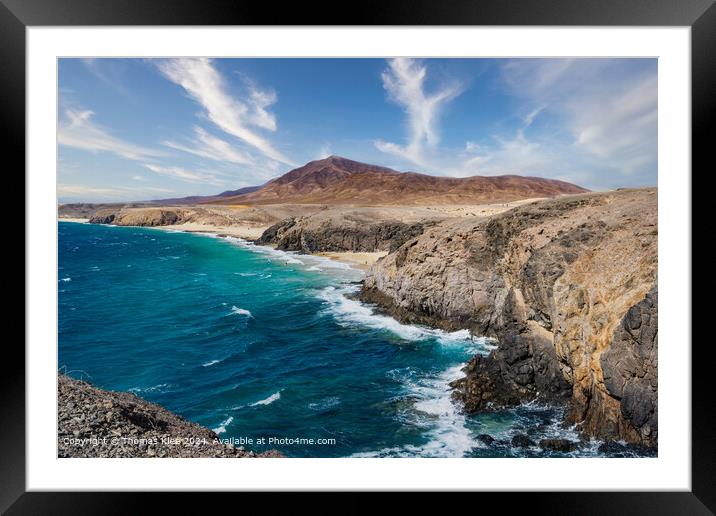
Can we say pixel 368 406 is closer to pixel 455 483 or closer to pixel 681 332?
pixel 455 483

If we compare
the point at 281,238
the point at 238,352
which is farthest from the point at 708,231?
the point at 281,238

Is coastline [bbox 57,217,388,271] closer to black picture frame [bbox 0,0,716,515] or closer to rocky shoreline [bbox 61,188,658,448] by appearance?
rocky shoreline [bbox 61,188,658,448]

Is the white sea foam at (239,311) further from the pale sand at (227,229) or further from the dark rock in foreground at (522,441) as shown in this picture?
the pale sand at (227,229)

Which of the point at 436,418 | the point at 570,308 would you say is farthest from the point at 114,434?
the point at 570,308

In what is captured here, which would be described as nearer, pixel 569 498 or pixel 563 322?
pixel 569 498

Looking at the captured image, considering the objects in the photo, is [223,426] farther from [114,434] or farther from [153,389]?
[153,389]
